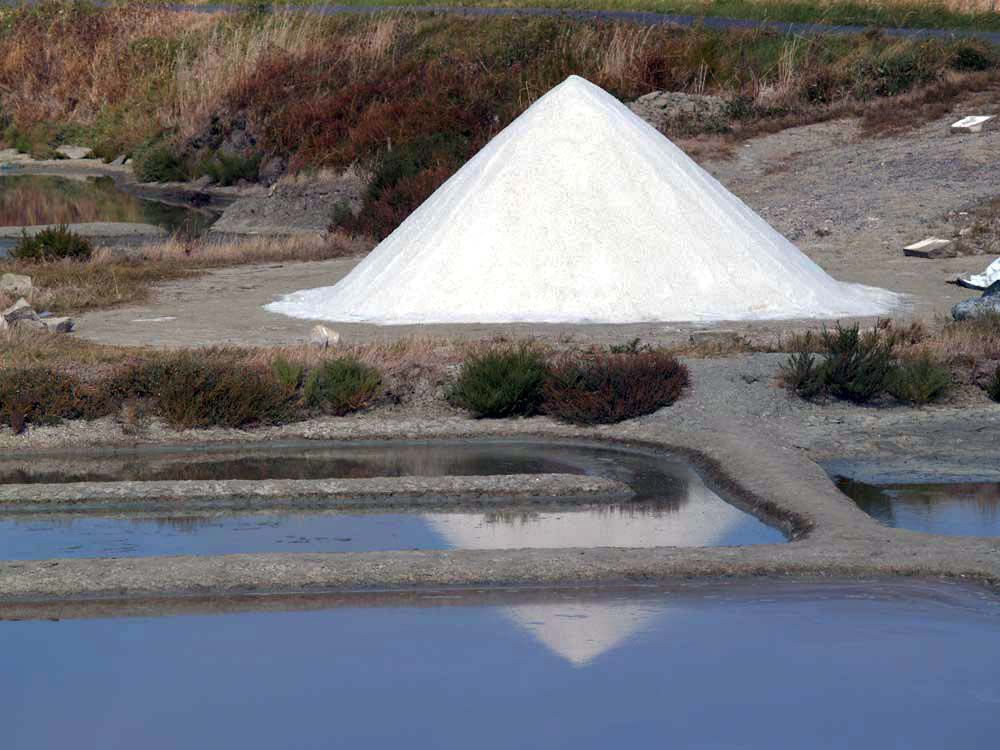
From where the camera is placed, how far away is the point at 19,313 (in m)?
13.3

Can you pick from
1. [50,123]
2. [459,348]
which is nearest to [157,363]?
[459,348]

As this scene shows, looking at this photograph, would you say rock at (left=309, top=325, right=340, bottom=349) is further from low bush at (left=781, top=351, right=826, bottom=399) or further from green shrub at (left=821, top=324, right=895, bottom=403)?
green shrub at (left=821, top=324, right=895, bottom=403)

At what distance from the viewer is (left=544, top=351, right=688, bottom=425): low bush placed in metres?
10.7

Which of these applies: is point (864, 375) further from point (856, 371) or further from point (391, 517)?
point (391, 517)

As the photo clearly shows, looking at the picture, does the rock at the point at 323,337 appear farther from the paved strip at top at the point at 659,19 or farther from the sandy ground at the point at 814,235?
the paved strip at top at the point at 659,19

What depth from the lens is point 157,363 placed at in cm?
1088

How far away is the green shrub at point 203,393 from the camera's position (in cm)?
1065

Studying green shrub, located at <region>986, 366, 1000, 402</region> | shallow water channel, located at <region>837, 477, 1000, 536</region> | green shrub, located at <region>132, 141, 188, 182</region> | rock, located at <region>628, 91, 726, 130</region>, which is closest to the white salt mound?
green shrub, located at <region>986, 366, 1000, 402</region>

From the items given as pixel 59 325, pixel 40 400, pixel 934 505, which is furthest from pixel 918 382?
pixel 59 325

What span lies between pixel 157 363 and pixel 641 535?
4.24m

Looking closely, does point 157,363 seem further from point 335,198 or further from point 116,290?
point 335,198

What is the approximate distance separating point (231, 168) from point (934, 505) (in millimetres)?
24234

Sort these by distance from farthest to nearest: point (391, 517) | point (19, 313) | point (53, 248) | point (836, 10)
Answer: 1. point (836, 10)
2. point (53, 248)
3. point (19, 313)
4. point (391, 517)

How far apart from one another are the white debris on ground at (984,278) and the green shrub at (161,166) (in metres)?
20.4
